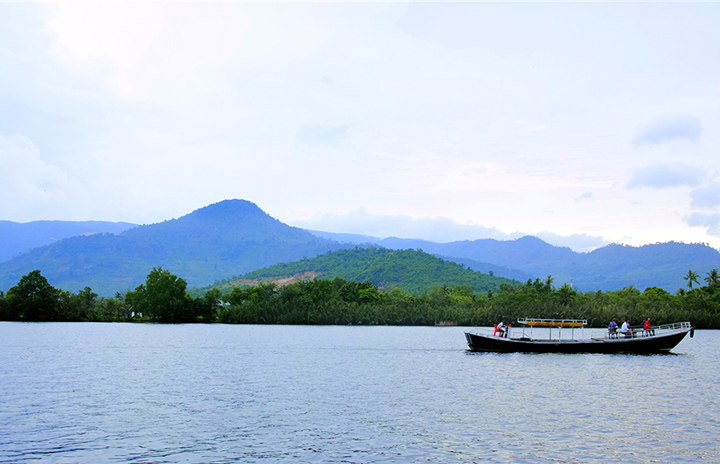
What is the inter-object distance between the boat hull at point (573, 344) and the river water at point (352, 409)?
956cm

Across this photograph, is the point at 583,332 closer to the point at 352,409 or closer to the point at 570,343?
the point at 570,343

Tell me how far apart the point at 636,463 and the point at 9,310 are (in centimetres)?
18175

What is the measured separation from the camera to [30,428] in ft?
114

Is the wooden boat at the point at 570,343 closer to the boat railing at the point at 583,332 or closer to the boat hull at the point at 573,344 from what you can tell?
the boat hull at the point at 573,344

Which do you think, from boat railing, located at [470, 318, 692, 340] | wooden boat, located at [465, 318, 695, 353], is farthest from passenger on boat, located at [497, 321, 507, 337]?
wooden boat, located at [465, 318, 695, 353]

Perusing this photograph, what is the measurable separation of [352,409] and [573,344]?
176ft

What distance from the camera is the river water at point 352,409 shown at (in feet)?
101

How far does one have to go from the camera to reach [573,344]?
8738 centimetres

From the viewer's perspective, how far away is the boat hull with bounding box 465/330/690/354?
8744 centimetres

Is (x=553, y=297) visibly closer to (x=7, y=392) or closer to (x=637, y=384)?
(x=637, y=384)

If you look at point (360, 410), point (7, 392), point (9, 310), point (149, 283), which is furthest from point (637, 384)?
point (9, 310)

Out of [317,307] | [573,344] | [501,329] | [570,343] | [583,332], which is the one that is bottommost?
[573,344]

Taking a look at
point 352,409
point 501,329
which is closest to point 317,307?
point 501,329

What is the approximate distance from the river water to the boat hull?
956 cm
